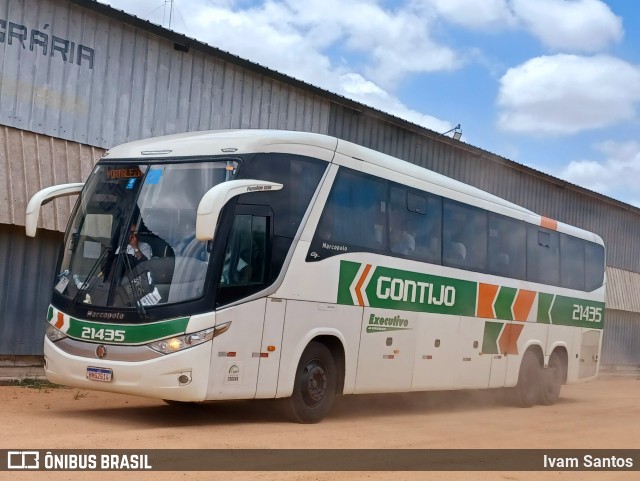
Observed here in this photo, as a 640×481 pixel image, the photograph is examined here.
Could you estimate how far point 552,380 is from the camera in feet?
60.3

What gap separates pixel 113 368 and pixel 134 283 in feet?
3.29

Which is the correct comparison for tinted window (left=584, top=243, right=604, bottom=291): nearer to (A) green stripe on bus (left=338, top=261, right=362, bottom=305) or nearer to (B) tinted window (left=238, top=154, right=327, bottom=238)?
(A) green stripe on bus (left=338, top=261, right=362, bottom=305)

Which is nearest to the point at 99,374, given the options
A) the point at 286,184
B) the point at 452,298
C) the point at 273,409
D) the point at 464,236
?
the point at 273,409

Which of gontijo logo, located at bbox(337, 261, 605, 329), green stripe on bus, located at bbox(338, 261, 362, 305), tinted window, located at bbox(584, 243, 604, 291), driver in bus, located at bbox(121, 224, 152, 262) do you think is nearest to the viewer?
driver in bus, located at bbox(121, 224, 152, 262)

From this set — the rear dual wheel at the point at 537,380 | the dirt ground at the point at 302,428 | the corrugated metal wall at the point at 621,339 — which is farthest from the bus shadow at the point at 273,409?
the corrugated metal wall at the point at 621,339

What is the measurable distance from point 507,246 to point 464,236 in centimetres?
176

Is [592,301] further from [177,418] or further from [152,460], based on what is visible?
[152,460]

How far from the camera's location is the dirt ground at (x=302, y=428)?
864cm

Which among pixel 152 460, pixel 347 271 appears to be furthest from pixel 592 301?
pixel 152 460

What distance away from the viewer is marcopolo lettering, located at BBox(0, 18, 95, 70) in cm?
1416

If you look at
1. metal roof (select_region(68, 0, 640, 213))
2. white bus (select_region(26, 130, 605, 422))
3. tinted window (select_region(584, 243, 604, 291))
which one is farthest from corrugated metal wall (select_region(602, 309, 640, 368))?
white bus (select_region(26, 130, 605, 422))

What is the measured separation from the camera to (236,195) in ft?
35.2

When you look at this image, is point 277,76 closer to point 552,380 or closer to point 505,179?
point 552,380

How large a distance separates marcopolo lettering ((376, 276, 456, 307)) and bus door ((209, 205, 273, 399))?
2594mm
